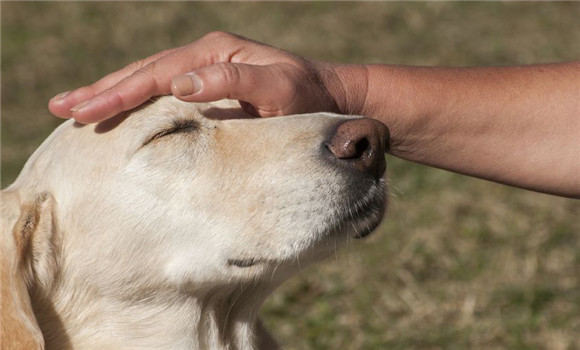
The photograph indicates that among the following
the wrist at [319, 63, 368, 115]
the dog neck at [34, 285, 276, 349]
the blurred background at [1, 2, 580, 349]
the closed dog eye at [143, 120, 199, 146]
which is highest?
the closed dog eye at [143, 120, 199, 146]

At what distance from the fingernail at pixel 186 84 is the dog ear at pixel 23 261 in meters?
0.69

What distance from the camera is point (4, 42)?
10.8 metres

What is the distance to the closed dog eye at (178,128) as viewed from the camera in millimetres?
3242

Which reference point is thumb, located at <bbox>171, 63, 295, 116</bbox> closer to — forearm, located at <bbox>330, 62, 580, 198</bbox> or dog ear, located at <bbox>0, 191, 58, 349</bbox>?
forearm, located at <bbox>330, 62, 580, 198</bbox>

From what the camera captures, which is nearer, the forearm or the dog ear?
the dog ear

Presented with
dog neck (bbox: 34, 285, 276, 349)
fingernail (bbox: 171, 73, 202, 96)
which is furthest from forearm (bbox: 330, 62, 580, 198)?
dog neck (bbox: 34, 285, 276, 349)

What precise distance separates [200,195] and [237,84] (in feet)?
1.34

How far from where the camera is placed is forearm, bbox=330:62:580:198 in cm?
350

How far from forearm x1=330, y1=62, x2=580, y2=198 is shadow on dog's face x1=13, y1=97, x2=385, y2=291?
52 centimetres

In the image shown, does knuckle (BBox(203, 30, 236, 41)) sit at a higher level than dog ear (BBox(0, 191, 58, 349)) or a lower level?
higher

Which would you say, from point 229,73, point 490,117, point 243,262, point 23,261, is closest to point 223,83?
point 229,73

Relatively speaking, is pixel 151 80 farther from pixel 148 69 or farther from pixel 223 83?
pixel 223 83

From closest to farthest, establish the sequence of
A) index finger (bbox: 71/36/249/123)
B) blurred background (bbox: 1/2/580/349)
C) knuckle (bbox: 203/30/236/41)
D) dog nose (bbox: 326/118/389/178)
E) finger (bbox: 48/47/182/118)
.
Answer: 1. dog nose (bbox: 326/118/389/178)
2. index finger (bbox: 71/36/249/123)
3. finger (bbox: 48/47/182/118)
4. knuckle (bbox: 203/30/236/41)
5. blurred background (bbox: 1/2/580/349)

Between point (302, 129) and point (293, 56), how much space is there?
0.40m
